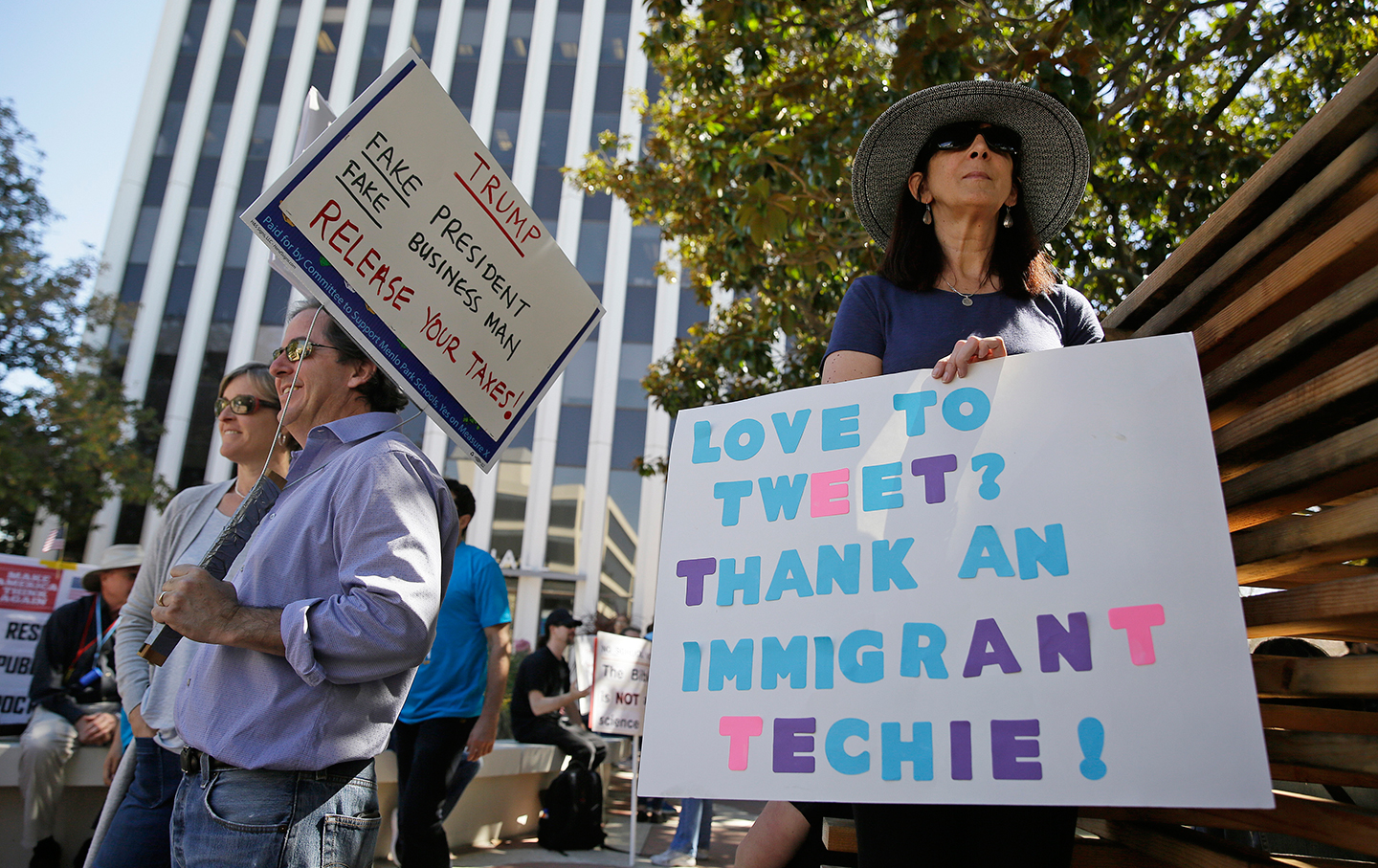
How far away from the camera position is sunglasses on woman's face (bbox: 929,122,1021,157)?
2023mm

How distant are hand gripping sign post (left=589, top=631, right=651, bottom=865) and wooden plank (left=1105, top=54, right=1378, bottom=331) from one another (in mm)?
5581

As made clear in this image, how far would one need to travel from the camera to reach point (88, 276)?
54.9 ft

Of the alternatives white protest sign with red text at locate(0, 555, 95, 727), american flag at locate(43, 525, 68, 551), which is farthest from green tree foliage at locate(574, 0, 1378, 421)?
american flag at locate(43, 525, 68, 551)

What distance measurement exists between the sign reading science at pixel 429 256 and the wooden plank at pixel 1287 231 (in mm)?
1621

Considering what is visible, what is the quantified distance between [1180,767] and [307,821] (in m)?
1.52

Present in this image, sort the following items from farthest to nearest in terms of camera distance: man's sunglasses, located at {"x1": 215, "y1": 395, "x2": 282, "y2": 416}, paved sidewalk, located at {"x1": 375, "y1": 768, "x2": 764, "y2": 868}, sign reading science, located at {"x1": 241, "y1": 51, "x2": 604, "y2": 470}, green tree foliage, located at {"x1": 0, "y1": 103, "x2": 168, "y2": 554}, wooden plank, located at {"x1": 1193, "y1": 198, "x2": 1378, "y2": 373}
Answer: green tree foliage, located at {"x1": 0, "y1": 103, "x2": 168, "y2": 554} < paved sidewalk, located at {"x1": 375, "y1": 768, "x2": 764, "y2": 868} < man's sunglasses, located at {"x1": 215, "y1": 395, "x2": 282, "y2": 416} < sign reading science, located at {"x1": 241, "y1": 51, "x2": 604, "y2": 470} < wooden plank, located at {"x1": 1193, "y1": 198, "x2": 1378, "y2": 373}

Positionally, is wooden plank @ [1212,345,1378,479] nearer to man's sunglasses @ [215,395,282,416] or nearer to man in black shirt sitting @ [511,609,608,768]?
man's sunglasses @ [215,395,282,416]

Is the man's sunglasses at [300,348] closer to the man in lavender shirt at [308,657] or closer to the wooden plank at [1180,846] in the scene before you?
the man in lavender shirt at [308,657]

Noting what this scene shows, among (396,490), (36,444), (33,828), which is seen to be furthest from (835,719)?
(36,444)

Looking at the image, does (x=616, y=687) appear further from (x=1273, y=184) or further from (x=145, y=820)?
(x=1273, y=184)

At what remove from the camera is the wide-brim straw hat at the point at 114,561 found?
5059 millimetres

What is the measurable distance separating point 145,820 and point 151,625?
1035mm

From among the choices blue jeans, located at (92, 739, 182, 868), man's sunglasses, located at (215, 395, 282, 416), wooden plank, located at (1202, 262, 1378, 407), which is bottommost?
blue jeans, located at (92, 739, 182, 868)

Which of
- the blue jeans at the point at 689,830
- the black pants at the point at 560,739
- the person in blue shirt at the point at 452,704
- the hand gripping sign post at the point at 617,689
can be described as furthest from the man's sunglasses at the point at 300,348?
the black pants at the point at 560,739
